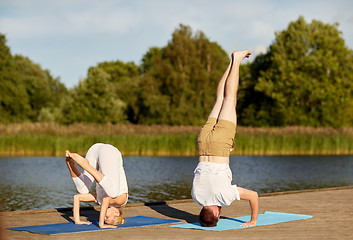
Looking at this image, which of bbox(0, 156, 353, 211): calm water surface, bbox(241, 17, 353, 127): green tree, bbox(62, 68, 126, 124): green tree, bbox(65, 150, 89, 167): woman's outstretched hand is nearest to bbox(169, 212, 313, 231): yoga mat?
bbox(65, 150, 89, 167): woman's outstretched hand

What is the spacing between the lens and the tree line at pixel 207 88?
49.5m

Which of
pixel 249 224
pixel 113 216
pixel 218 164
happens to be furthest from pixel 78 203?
pixel 249 224

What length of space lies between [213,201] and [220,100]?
128cm

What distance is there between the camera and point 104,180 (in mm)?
7051

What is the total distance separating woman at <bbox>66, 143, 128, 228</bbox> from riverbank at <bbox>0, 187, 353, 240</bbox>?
0.37 meters

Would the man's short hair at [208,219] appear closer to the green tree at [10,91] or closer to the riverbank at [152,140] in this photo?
the riverbank at [152,140]

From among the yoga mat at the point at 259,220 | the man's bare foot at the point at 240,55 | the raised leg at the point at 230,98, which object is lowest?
the yoga mat at the point at 259,220

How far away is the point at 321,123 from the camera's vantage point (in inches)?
2089

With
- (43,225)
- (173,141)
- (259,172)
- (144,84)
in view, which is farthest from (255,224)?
(144,84)

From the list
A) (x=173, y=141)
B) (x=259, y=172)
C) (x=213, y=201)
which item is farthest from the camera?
(x=173, y=141)

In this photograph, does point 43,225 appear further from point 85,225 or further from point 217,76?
point 217,76

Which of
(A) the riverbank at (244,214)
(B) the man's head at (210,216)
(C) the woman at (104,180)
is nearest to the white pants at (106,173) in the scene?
(C) the woman at (104,180)

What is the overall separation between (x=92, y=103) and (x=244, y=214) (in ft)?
136

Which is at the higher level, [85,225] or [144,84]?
[144,84]
